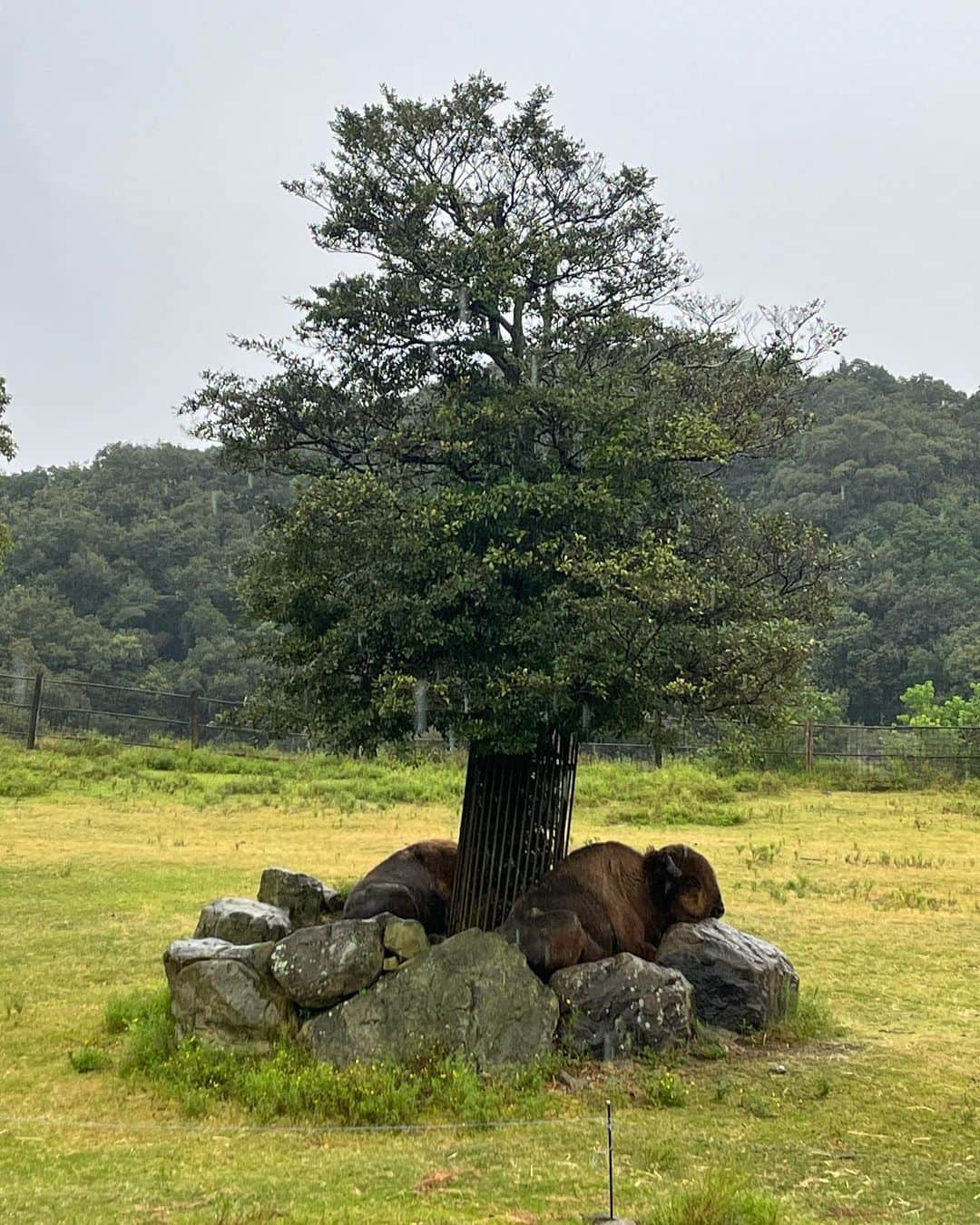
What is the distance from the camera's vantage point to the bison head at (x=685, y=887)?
8.77 metres

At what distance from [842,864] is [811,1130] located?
1017 cm

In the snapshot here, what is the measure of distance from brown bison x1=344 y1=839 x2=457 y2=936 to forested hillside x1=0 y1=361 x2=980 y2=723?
24.1 m

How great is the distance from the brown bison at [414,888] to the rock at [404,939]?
0.92 m

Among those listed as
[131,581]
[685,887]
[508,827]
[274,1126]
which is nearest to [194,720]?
[131,581]

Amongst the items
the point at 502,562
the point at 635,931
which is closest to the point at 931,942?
the point at 635,931

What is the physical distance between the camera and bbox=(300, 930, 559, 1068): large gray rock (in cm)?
700

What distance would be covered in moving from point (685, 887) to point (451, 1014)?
8.03ft

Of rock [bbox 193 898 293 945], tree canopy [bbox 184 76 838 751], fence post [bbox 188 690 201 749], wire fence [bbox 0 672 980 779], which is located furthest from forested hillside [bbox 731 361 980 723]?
rock [bbox 193 898 293 945]

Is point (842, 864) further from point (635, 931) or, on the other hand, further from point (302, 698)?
point (302, 698)

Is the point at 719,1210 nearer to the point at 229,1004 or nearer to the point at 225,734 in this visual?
the point at 229,1004

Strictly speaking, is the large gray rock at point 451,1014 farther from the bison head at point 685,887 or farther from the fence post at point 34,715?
the fence post at point 34,715

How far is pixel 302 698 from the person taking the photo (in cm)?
834

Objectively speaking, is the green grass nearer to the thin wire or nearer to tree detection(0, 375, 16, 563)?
the thin wire

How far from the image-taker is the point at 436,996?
23.6ft
